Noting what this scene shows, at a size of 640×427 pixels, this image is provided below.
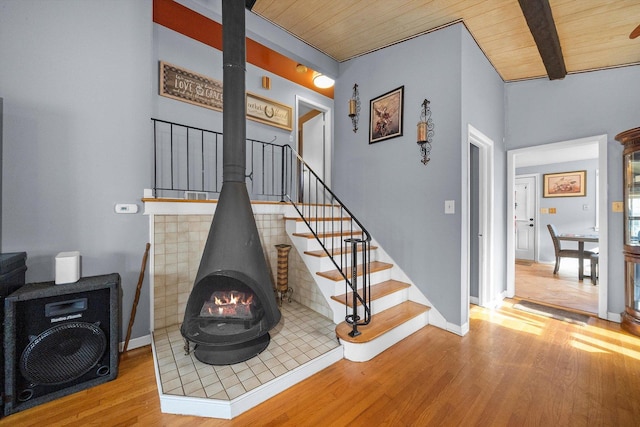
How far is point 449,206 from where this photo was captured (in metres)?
2.58

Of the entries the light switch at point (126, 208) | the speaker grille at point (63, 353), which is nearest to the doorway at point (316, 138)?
the light switch at point (126, 208)

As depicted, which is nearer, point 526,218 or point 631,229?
point 631,229

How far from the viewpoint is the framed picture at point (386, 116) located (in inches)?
118

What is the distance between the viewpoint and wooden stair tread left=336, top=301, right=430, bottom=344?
2.10 meters

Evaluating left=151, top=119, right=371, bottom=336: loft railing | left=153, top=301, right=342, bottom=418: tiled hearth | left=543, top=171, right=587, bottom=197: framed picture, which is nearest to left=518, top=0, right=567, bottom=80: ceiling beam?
left=151, top=119, right=371, bottom=336: loft railing

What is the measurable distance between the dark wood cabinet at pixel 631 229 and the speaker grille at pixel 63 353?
4816 millimetres

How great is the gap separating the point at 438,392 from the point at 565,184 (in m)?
7.15

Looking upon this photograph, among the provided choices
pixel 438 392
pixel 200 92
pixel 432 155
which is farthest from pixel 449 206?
pixel 200 92

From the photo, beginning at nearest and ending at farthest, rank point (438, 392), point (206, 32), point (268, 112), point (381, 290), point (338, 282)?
point (438, 392)
point (338, 282)
point (381, 290)
point (206, 32)
point (268, 112)

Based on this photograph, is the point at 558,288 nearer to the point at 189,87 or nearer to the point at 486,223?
the point at 486,223

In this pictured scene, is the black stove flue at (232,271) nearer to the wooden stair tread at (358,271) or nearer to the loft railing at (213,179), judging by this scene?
the wooden stair tread at (358,271)

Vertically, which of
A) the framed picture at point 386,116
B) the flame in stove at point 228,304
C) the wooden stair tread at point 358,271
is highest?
the framed picture at point 386,116

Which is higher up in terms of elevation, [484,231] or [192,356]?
[484,231]

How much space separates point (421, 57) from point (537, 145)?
6.77ft
